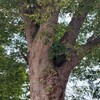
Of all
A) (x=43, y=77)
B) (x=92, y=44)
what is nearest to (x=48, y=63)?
(x=43, y=77)

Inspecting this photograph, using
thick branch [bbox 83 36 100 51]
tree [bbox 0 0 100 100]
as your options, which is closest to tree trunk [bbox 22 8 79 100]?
tree [bbox 0 0 100 100]

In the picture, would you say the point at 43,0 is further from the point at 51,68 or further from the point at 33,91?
the point at 33,91

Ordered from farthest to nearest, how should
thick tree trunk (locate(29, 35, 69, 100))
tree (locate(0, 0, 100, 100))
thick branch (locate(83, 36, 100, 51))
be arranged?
thick branch (locate(83, 36, 100, 51)) → thick tree trunk (locate(29, 35, 69, 100)) → tree (locate(0, 0, 100, 100))

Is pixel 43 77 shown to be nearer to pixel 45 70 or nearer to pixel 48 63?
pixel 45 70

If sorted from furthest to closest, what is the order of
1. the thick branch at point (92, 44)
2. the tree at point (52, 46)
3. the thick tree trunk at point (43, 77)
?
the thick branch at point (92, 44) < the thick tree trunk at point (43, 77) < the tree at point (52, 46)

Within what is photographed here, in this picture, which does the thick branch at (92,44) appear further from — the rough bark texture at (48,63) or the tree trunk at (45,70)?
the tree trunk at (45,70)

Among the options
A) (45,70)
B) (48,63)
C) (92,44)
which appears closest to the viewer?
(45,70)

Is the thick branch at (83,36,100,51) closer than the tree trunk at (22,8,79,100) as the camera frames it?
No

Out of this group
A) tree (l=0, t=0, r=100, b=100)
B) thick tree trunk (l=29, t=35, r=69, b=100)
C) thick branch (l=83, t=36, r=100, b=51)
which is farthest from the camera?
thick branch (l=83, t=36, r=100, b=51)

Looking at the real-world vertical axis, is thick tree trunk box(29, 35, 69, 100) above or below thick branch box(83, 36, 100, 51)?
below

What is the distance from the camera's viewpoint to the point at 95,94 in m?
10.3

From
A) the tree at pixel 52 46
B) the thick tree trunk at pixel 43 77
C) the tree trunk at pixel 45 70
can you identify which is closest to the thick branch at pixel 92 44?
the tree at pixel 52 46

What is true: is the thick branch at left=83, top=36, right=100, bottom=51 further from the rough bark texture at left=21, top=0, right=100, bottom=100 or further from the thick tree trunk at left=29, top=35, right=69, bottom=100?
the thick tree trunk at left=29, top=35, right=69, bottom=100

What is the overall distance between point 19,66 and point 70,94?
1757 mm
